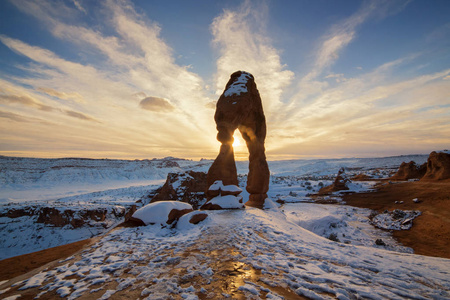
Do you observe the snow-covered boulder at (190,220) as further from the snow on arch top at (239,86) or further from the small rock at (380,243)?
the snow on arch top at (239,86)

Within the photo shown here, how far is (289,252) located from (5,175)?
250 feet

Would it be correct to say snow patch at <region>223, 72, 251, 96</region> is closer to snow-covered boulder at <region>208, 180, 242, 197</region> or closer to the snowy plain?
snow-covered boulder at <region>208, 180, 242, 197</region>

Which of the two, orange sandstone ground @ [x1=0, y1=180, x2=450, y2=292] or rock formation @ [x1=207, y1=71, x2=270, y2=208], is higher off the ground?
rock formation @ [x1=207, y1=71, x2=270, y2=208]

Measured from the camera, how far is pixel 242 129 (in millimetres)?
17656

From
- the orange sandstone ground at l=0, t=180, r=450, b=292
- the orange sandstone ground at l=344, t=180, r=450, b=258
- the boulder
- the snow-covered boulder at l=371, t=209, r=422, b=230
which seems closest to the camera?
the orange sandstone ground at l=0, t=180, r=450, b=292

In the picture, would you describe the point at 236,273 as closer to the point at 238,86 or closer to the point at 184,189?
the point at 238,86

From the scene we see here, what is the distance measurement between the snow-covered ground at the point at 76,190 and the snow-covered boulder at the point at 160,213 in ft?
29.1

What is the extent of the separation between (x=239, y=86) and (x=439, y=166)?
32010mm

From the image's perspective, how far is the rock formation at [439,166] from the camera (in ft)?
78.2

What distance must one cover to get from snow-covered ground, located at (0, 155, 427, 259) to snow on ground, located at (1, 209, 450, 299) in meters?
8.94

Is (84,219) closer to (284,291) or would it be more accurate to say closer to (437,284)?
(284,291)

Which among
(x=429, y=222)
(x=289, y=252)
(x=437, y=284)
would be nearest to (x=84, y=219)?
(x=289, y=252)

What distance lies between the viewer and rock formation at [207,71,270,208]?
1502cm

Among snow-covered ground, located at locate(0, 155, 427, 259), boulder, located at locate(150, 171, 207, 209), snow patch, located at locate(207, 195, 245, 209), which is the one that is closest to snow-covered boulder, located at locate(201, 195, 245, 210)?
snow patch, located at locate(207, 195, 245, 209)
